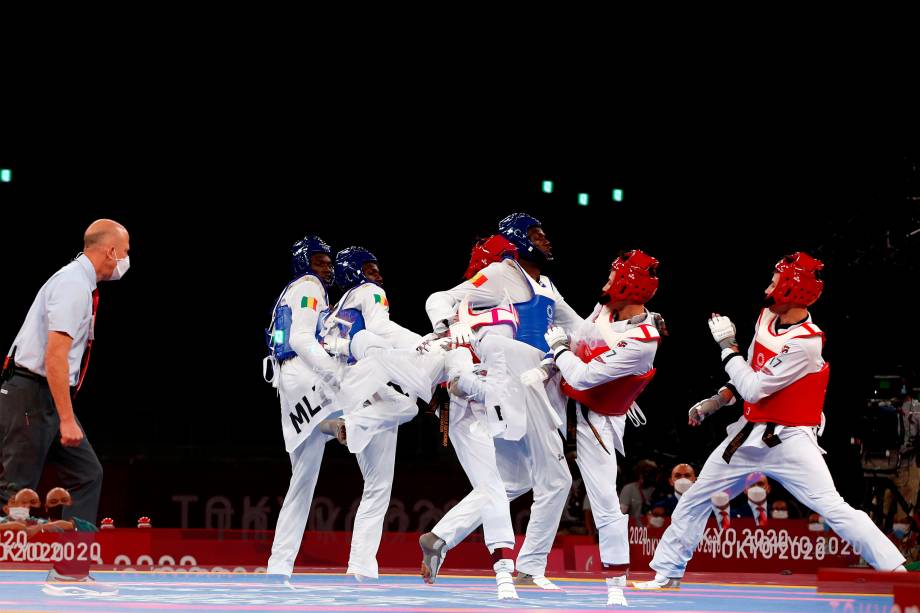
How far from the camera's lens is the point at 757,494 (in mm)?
11531

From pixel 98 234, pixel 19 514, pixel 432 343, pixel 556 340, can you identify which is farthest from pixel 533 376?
pixel 19 514

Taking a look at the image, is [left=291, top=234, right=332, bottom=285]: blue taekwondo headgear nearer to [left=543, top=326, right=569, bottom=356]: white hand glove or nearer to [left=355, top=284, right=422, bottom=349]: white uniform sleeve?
[left=355, top=284, right=422, bottom=349]: white uniform sleeve

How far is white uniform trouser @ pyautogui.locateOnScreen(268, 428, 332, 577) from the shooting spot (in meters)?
8.13

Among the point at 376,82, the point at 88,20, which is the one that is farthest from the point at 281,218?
the point at 88,20

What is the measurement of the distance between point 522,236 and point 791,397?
6.33 feet

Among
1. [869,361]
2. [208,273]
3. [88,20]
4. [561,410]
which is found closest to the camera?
[561,410]

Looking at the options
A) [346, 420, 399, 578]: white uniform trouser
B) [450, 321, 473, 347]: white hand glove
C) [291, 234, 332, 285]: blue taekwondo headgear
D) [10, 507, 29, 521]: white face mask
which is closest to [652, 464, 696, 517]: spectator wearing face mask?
[346, 420, 399, 578]: white uniform trouser

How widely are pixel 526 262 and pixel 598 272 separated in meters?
9.23

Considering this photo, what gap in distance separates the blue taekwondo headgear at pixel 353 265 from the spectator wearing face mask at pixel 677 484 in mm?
4106

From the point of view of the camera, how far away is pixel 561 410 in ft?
25.2

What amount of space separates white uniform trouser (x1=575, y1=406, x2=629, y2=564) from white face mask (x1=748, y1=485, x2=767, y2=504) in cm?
448

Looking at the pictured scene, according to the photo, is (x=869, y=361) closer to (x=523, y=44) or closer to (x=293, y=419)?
(x=523, y=44)

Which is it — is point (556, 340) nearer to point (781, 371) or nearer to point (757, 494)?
point (781, 371)

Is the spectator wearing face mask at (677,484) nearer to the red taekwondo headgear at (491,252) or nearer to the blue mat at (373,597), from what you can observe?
the blue mat at (373,597)
